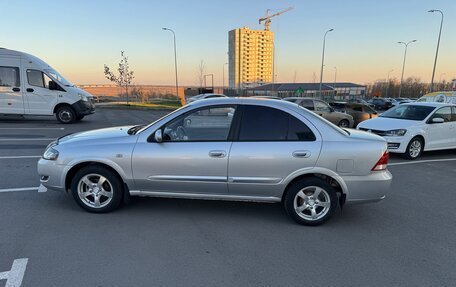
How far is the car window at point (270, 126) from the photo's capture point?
13.2 ft

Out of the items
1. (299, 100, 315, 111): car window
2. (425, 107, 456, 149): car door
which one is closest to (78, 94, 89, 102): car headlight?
(299, 100, 315, 111): car window

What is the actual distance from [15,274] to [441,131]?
10334mm

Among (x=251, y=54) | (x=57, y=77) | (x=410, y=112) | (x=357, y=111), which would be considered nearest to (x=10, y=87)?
(x=57, y=77)

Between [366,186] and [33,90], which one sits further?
[33,90]

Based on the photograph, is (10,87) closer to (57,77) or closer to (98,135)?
(57,77)

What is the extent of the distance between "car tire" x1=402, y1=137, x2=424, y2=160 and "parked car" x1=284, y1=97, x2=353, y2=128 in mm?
5621

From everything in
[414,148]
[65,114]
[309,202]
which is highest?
[65,114]

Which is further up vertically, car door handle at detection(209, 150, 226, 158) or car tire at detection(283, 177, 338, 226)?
car door handle at detection(209, 150, 226, 158)

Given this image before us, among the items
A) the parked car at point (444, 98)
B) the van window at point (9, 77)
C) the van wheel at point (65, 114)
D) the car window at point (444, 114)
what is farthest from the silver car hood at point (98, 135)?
the parked car at point (444, 98)

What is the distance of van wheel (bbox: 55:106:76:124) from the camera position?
14006mm

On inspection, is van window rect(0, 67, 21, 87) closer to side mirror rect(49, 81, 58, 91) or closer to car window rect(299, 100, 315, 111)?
side mirror rect(49, 81, 58, 91)

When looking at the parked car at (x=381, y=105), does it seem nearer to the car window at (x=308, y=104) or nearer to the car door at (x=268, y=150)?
the car window at (x=308, y=104)

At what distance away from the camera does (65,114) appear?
1409 centimetres

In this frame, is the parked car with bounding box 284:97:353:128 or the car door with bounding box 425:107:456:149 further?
the parked car with bounding box 284:97:353:128
